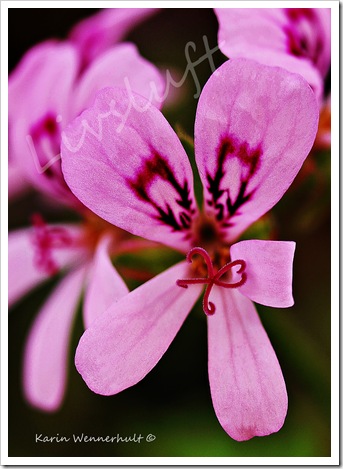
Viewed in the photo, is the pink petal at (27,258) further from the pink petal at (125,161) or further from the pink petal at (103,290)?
the pink petal at (125,161)

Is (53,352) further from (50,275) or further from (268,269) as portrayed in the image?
(268,269)

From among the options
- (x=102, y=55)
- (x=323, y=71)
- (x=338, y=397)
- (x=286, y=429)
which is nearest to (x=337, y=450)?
(x=338, y=397)

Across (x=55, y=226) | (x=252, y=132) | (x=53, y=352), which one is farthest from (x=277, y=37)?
(x=53, y=352)

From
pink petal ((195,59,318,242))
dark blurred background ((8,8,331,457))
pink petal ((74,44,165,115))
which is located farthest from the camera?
dark blurred background ((8,8,331,457))

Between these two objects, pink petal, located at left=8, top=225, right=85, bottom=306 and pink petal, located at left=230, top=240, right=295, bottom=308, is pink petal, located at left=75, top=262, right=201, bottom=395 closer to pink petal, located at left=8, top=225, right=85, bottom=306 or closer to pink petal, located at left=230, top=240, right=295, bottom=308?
pink petal, located at left=230, top=240, right=295, bottom=308

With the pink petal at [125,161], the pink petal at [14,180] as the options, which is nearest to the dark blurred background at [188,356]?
the pink petal at [14,180]

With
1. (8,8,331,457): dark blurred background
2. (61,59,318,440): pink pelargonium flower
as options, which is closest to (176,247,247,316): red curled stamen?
(61,59,318,440): pink pelargonium flower
